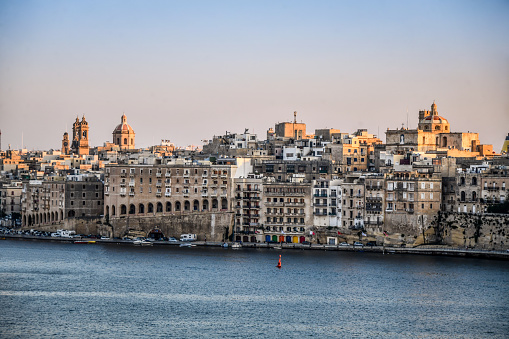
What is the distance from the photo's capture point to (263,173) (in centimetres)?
6969

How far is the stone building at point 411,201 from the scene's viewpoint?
6059cm

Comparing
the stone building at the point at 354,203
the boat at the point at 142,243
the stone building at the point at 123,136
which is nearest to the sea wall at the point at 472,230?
the stone building at the point at 354,203

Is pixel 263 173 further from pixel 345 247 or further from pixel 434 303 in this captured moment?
pixel 434 303

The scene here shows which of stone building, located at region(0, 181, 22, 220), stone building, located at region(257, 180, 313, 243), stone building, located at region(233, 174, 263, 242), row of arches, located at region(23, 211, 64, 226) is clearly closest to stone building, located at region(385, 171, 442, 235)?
stone building, located at region(257, 180, 313, 243)

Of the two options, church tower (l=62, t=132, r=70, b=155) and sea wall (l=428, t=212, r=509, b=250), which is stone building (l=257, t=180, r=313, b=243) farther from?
church tower (l=62, t=132, r=70, b=155)

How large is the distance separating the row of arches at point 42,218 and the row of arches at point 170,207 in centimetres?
544

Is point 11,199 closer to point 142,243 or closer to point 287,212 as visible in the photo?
point 142,243

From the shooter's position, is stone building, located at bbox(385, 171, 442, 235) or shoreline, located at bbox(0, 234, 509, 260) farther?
stone building, located at bbox(385, 171, 442, 235)

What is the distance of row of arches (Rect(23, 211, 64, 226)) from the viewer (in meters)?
72.8

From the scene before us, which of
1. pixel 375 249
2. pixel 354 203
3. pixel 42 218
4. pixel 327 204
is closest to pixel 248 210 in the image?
pixel 327 204

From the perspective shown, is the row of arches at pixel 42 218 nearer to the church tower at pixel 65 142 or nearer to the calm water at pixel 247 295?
the calm water at pixel 247 295

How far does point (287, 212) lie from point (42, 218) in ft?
67.5

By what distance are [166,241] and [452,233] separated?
18.4 m

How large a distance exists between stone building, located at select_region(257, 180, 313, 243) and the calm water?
262 cm
